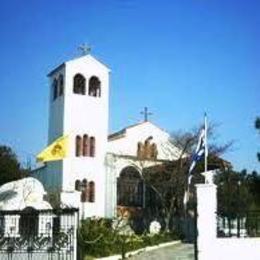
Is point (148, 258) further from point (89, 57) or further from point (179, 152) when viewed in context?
point (89, 57)

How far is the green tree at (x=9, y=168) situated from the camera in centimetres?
5188

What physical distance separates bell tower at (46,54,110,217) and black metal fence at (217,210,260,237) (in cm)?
2921

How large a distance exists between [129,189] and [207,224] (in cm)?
3418

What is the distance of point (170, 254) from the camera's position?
3241 cm

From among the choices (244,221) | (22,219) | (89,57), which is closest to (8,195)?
(22,219)

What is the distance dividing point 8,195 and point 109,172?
2467cm

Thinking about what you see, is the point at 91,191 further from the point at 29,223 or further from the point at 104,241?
the point at 29,223

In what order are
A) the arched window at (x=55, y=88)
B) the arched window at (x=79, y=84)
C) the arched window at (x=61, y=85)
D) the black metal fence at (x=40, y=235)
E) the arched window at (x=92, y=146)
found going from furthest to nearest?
the arched window at (x=55, y=88) → the arched window at (x=61, y=85) → the arched window at (x=79, y=84) → the arched window at (x=92, y=146) → the black metal fence at (x=40, y=235)

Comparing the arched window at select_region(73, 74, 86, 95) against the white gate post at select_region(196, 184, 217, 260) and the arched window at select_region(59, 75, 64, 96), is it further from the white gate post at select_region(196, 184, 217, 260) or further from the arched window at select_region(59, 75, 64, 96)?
the white gate post at select_region(196, 184, 217, 260)

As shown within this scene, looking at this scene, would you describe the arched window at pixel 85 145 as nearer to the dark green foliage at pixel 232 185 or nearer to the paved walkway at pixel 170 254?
the dark green foliage at pixel 232 185

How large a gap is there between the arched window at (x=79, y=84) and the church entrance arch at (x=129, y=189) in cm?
700

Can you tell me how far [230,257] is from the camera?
2278 centimetres

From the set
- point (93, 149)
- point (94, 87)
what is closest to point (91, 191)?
point (93, 149)

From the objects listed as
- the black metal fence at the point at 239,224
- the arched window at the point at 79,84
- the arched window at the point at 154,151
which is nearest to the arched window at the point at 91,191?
the arched window at the point at 154,151
